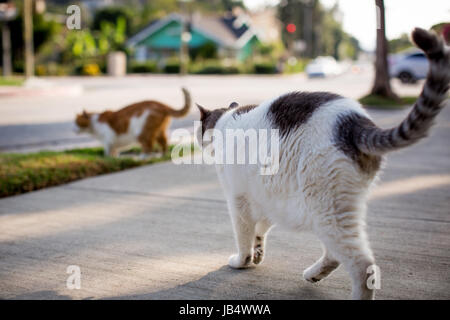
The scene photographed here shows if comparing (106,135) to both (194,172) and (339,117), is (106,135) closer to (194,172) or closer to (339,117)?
(194,172)

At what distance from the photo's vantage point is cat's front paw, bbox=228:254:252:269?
3156mm

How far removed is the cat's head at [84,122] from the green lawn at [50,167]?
1.28ft

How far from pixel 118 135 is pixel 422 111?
16.7 ft

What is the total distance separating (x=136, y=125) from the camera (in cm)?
654

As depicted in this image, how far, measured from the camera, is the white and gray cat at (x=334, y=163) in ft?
7.36

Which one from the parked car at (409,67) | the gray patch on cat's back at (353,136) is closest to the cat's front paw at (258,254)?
the gray patch on cat's back at (353,136)

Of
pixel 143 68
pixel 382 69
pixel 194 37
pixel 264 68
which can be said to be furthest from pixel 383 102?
pixel 194 37

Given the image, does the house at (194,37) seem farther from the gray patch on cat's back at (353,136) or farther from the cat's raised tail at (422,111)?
the cat's raised tail at (422,111)

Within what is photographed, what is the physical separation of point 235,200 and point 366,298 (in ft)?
3.26

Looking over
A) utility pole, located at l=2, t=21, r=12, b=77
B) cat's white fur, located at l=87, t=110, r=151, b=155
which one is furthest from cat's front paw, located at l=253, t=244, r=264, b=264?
utility pole, located at l=2, t=21, r=12, b=77

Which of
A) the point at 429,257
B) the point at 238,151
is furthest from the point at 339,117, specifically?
the point at 429,257

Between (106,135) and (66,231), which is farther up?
(106,135)
